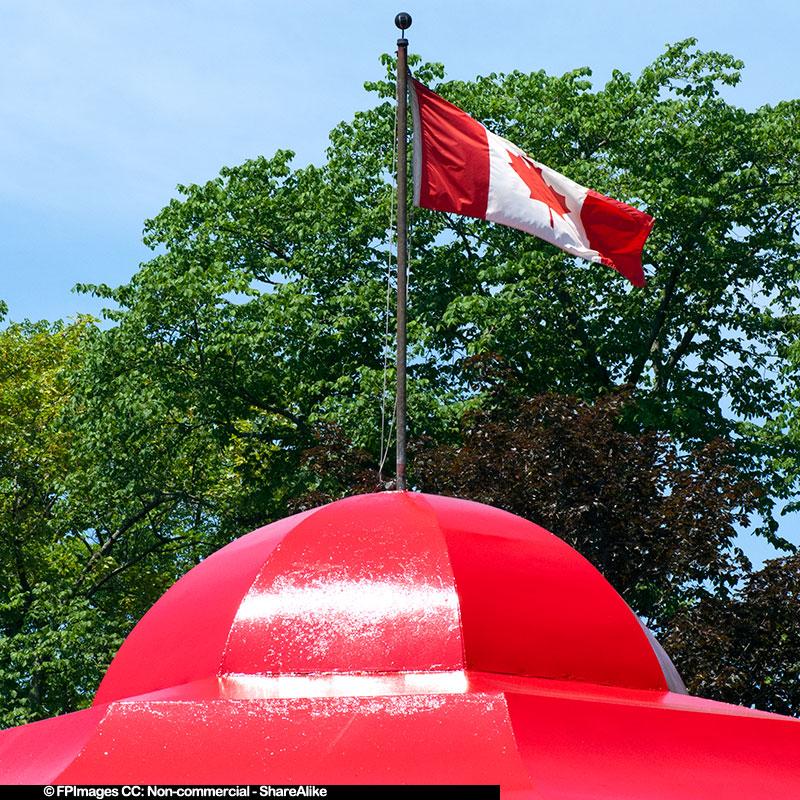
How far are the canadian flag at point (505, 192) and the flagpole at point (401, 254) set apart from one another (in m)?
0.70

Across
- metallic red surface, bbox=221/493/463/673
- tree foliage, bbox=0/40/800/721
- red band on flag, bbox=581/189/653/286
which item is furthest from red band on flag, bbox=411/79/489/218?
tree foliage, bbox=0/40/800/721

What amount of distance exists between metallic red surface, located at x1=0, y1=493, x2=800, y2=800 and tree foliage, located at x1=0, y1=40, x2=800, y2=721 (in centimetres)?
1309

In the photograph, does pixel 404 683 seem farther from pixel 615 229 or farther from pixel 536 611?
pixel 615 229

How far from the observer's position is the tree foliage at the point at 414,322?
77.2ft

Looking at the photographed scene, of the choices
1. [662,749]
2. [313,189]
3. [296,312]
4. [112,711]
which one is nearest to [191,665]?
[112,711]

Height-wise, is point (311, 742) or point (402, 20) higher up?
point (402, 20)

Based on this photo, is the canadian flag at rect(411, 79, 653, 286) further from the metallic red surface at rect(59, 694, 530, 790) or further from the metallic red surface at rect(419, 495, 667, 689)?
the metallic red surface at rect(59, 694, 530, 790)

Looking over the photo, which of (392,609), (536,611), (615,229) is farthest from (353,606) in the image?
(615,229)

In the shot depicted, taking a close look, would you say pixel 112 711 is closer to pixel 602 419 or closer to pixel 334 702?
pixel 334 702

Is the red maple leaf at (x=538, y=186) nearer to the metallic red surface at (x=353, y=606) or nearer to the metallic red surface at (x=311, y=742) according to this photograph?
the metallic red surface at (x=353, y=606)

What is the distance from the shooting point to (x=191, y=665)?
769cm

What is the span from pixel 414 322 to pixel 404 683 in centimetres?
1667

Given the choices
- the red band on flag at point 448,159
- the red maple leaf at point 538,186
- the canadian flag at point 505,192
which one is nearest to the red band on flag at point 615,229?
the canadian flag at point 505,192

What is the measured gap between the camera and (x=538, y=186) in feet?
36.9
